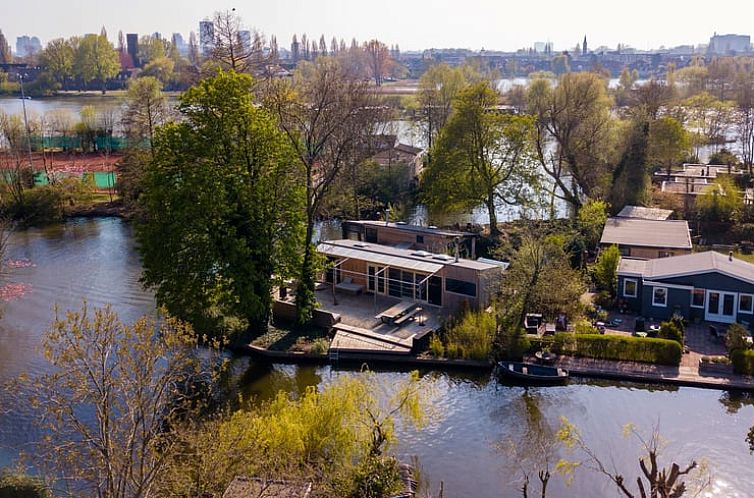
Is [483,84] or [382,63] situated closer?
[483,84]

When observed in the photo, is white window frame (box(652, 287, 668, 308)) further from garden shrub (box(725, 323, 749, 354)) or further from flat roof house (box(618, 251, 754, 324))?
garden shrub (box(725, 323, 749, 354))

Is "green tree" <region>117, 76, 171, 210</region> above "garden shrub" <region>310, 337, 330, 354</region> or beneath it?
above

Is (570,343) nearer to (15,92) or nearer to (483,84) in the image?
(483,84)

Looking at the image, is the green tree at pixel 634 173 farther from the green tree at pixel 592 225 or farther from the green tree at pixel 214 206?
the green tree at pixel 214 206

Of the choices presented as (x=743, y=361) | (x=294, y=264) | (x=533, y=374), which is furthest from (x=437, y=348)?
(x=743, y=361)

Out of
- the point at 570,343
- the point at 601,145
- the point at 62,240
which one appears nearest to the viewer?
the point at 570,343

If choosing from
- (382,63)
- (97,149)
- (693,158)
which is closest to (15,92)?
(97,149)

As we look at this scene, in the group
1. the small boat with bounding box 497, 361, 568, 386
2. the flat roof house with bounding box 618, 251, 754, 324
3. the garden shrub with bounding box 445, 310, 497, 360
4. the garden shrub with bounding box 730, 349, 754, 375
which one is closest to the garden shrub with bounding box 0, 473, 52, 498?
the garden shrub with bounding box 445, 310, 497, 360

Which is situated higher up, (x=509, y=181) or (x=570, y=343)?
(x=509, y=181)

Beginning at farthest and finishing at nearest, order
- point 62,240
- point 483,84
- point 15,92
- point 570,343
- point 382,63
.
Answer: point 382,63 → point 15,92 → point 62,240 → point 483,84 → point 570,343
